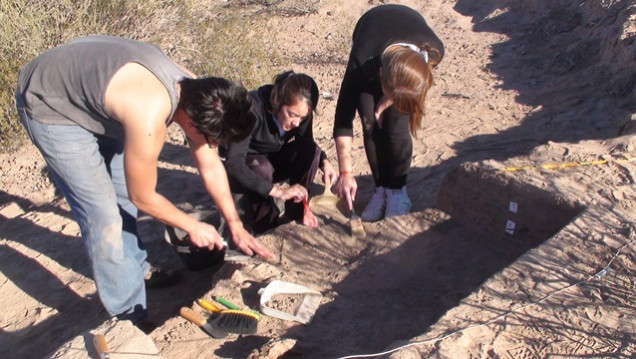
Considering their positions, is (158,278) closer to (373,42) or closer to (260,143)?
(260,143)

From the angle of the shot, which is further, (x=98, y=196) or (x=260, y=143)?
(x=260, y=143)

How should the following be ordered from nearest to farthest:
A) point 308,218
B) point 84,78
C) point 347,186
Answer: point 84,78, point 347,186, point 308,218

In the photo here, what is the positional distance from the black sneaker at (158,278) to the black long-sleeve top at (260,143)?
0.70 m

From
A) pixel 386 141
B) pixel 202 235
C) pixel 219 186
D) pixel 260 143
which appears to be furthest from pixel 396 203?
pixel 202 235

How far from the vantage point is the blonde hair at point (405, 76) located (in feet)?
9.94

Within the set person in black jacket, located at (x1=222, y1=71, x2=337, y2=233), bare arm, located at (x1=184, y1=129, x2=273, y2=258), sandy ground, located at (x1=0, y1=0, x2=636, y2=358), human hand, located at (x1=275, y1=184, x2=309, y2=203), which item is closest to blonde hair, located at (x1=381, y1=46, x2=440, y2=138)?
person in black jacket, located at (x1=222, y1=71, x2=337, y2=233)

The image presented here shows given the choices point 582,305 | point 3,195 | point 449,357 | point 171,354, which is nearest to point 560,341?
point 582,305

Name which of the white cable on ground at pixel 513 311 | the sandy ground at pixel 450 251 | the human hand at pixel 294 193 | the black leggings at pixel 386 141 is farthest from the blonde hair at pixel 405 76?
the white cable on ground at pixel 513 311

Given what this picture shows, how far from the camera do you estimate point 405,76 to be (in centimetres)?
303

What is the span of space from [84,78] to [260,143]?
1433 millimetres

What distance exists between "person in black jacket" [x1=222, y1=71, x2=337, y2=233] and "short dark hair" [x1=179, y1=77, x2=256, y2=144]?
96cm

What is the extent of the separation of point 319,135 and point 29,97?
3.10 meters

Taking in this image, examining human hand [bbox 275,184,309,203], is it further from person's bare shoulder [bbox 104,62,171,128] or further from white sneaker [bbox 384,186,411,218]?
person's bare shoulder [bbox 104,62,171,128]

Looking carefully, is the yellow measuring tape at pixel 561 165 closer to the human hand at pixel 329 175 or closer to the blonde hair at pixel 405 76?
the blonde hair at pixel 405 76
